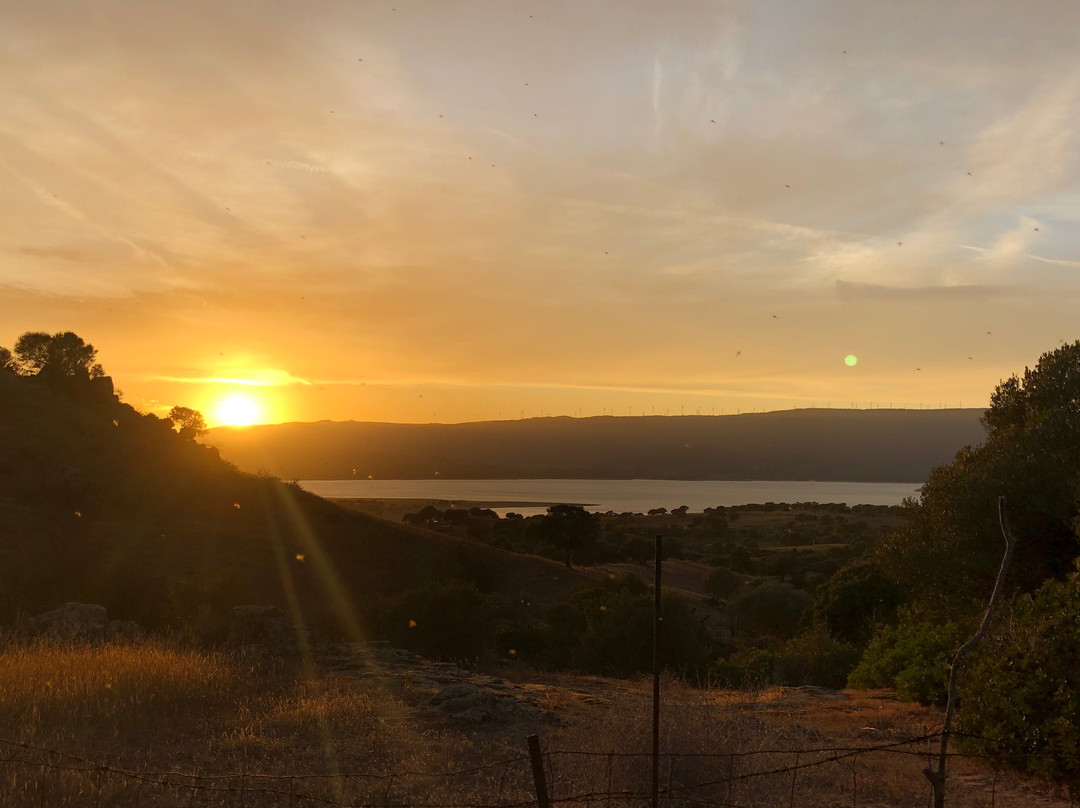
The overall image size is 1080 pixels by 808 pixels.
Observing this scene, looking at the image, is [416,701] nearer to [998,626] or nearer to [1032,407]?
[998,626]

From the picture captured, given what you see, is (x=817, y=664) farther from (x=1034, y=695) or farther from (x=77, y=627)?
(x=77, y=627)

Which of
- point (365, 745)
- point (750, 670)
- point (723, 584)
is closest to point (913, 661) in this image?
point (750, 670)

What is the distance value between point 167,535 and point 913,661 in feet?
146

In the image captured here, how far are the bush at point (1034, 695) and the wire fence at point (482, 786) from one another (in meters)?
0.76

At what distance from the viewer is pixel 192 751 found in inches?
398

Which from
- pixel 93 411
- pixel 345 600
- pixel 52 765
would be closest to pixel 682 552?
pixel 345 600

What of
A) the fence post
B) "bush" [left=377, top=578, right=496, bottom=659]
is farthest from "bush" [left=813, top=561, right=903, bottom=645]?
the fence post

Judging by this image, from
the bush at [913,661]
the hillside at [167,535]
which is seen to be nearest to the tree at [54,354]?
the hillside at [167,535]

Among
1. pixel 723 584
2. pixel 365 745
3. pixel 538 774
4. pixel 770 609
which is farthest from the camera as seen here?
pixel 723 584

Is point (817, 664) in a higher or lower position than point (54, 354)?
lower

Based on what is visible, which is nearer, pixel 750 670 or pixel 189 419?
pixel 750 670

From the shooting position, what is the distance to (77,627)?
19125 millimetres

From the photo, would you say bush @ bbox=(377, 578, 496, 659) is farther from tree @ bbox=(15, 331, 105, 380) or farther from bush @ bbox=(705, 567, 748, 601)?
tree @ bbox=(15, 331, 105, 380)

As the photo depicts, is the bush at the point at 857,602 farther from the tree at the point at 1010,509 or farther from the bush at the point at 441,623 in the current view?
the bush at the point at 441,623
